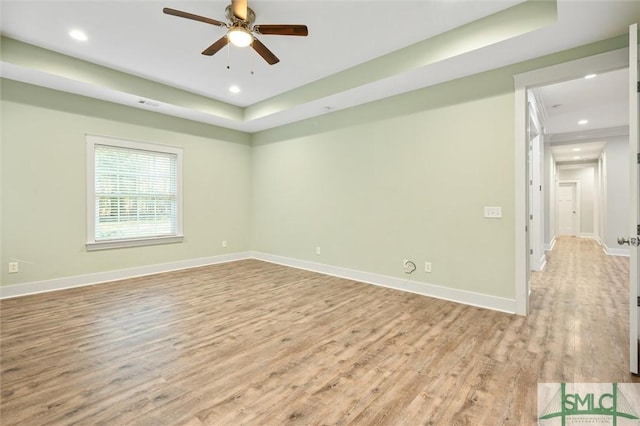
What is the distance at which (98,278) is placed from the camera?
4379 millimetres

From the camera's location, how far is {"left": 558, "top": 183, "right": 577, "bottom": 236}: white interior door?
424 inches

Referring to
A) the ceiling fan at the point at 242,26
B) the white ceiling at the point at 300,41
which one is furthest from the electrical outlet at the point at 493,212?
the ceiling fan at the point at 242,26

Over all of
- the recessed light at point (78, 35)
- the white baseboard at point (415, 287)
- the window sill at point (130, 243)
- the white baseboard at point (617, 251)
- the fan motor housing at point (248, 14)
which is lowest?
the white baseboard at point (415, 287)

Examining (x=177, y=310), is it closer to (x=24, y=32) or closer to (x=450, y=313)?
(x=450, y=313)

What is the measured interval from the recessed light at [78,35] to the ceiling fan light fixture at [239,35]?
184cm

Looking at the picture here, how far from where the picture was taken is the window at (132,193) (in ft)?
14.4

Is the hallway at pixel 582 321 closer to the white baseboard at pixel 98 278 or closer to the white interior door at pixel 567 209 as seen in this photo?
the white baseboard at pixel 98 278

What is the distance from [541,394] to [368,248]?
279cm

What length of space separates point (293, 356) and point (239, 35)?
2792mm

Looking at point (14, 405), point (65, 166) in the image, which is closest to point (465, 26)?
point (14, 405)

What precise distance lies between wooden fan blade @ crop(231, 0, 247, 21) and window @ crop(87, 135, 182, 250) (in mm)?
3325

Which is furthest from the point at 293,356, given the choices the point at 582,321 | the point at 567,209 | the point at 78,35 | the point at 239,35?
the point at 567,209

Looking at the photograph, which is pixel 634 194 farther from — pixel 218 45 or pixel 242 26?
pixel 218 45

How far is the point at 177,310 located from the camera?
130 inches
